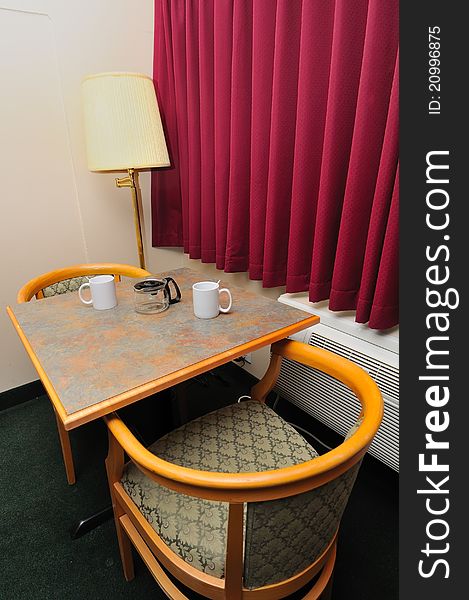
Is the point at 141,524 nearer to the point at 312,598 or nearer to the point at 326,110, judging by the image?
the point at 312,598

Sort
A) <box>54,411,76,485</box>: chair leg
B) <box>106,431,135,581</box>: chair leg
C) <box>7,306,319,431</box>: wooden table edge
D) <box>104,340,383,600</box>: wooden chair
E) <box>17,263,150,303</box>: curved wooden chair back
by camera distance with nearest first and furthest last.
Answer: <box>104,340,383,600</box>: wooden chair, <box>7,306,319,431</box>: wooden table edge, <box>106,431,135,581</box>: chair leg, <box>54,411,76,485</box>: chair leg, <box>17,263,150,303</box>: curved wooden chair back

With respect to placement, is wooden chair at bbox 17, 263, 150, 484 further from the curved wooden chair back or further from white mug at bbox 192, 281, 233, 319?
white mug at bbox 192, 281, 233, 319

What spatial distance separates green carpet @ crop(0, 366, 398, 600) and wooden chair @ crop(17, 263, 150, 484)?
0.11 m

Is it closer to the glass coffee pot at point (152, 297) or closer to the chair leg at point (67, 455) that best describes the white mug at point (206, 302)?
the glass coffee pot at point (152, 297)

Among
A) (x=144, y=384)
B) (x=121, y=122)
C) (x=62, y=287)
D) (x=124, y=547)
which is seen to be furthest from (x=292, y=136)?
(x=124, y=547)

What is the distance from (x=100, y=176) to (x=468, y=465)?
1.97m

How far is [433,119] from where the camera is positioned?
95 centimetres

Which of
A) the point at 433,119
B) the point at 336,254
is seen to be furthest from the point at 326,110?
the point at 336,254

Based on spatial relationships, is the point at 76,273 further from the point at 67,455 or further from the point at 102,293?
the point at 67,455

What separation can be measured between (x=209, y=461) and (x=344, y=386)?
1.89ft

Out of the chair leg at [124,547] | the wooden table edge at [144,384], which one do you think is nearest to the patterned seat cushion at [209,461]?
the chair leg at [124,547]

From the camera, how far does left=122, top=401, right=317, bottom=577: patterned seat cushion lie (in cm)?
75

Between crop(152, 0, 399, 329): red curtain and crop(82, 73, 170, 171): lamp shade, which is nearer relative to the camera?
crop(152, 0, 399, 329): red curtain

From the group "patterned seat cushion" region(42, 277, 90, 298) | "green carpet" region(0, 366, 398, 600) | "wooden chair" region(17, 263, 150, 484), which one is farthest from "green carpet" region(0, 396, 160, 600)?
"patterned seat cushion" region(42, 277, 90, 298)
